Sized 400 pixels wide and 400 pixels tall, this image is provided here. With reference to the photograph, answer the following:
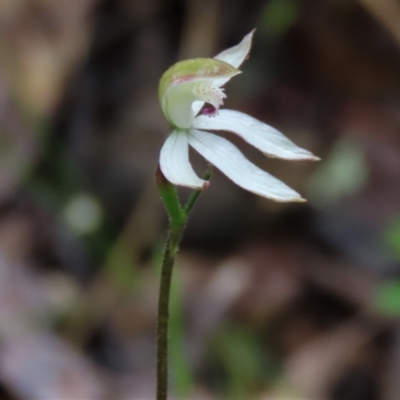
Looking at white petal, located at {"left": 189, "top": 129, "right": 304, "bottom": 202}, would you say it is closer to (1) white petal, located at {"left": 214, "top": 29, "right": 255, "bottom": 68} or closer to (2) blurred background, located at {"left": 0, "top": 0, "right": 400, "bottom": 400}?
(1) white petal, located at {"left": 214, "top": 29, "right": 255, "bottom": 68}

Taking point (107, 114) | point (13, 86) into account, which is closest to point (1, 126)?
point (13, 86)

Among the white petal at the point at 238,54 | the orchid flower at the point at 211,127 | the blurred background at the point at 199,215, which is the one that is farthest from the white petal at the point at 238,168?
the blurred background at the point at 199,215

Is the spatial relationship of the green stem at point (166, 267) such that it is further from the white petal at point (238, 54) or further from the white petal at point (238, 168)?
the white petal at point (238, 54)

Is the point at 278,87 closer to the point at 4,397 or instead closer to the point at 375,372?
the point at 375,372

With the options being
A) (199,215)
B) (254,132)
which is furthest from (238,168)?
(199,215)

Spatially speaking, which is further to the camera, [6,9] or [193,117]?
[6,9]

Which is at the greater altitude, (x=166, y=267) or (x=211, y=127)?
(x=211, y=127)

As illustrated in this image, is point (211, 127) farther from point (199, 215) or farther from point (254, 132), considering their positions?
point (199, 215)
